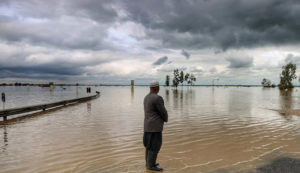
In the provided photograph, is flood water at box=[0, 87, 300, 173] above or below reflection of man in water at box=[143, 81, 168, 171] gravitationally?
below

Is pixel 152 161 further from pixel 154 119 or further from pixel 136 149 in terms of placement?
pixel 136 149

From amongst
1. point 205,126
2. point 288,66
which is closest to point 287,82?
point 288,66

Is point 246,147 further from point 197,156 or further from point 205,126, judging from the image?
point 205,126

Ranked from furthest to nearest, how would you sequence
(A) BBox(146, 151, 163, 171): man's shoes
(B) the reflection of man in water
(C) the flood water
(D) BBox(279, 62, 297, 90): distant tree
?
(D) BBox(279, 62, 297, 90): distant tree → (C) the flood water → (A) BBox(146, 151, 163, 171): man's shoes → (B) the reflection of man in water

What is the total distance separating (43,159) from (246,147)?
7.33 m

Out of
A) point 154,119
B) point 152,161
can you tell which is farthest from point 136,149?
point 154,119

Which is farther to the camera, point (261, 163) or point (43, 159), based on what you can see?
point (43, 159)

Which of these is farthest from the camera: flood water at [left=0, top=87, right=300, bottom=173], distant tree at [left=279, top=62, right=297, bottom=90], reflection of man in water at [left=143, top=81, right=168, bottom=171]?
distant tree at [left=279, top=62, right=297, bottom=90]

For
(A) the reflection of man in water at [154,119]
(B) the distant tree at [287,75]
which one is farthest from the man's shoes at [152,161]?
(B) the distant tree at [287,75]

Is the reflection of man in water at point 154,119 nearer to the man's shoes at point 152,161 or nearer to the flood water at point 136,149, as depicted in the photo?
the man's shoes at point 152,161

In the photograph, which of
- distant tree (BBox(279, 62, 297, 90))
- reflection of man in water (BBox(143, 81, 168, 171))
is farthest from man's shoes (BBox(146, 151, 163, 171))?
distant tree (BBox(279, 62, 297, 90))

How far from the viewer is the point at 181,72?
149750 millimetres

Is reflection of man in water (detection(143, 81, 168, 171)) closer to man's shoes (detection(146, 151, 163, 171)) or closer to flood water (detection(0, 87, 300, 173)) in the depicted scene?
man's shoes (detection(146, 151, 163, 171))

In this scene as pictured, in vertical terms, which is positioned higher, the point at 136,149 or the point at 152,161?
the point at 152,161
